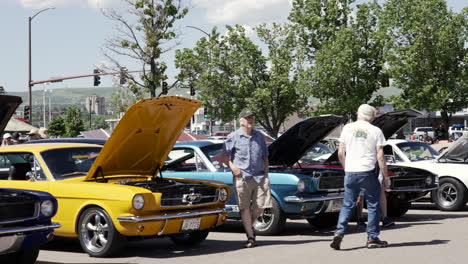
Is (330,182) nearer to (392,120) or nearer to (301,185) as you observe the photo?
(301,185)

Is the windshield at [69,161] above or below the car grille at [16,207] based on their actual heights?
above

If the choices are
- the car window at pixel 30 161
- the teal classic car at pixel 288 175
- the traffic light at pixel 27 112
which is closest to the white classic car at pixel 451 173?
the teal classic car at pixel 288 175

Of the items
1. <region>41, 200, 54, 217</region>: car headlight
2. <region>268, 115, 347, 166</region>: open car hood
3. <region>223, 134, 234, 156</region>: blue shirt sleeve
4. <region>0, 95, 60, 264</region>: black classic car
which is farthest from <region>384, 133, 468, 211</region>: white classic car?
<region>0, 95, 60, 264</region>: black classic car

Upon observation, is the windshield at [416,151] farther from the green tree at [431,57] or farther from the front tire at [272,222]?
the green tree at [431,57]

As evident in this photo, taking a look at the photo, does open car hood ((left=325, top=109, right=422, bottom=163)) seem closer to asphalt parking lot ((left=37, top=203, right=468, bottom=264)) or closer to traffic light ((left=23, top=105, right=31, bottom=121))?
asphalt parking lot ((left=37, top=203, right=468, bottom=264))

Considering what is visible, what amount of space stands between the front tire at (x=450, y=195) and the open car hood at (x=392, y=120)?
1.77 metres

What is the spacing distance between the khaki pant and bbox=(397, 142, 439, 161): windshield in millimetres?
7128

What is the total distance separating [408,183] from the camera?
13.3 meters

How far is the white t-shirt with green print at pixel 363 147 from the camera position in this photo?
362 inches

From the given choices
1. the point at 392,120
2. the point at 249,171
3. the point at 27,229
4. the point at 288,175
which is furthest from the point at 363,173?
the point at 392,120

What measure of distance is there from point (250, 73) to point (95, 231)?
3983cm

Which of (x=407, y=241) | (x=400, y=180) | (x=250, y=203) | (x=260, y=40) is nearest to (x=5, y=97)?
(x=250, y=203)

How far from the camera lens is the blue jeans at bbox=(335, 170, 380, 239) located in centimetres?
916

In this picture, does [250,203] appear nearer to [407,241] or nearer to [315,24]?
[407,241]
